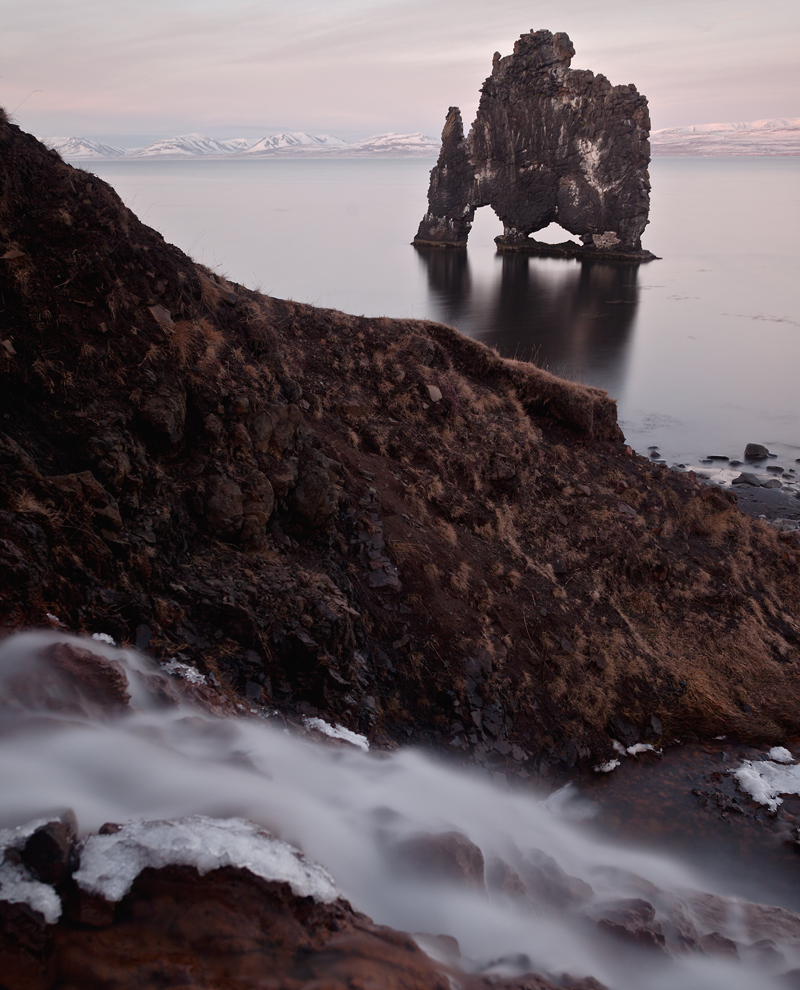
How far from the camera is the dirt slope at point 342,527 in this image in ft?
21.7

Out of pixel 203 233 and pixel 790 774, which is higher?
pixel 203 233

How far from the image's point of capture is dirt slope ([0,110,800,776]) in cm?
661

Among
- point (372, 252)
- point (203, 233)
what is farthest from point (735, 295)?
point (203, 233)

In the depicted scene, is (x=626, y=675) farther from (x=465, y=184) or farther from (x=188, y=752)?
(x=465, y=184)

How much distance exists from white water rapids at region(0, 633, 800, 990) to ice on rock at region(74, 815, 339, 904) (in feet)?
1.42

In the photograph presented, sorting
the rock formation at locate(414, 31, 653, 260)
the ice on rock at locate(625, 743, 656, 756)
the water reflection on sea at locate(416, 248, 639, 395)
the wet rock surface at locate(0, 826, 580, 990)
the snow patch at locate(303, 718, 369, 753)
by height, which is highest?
the rock formation at locate(414, 31, 653, 260)

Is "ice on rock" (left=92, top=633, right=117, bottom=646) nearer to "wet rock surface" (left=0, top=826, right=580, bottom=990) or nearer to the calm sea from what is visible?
"wet rock surface" (left=0, top=826, right=580, bottom=990)

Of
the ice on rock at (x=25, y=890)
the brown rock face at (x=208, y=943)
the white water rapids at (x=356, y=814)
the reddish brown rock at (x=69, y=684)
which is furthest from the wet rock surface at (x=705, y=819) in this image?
the ice on rock at (x=25, y=890)

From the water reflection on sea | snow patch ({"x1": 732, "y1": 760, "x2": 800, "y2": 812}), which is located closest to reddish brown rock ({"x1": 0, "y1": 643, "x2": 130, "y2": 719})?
snow patch ({"x1": 732, "y1": 760, "x2": 800, "y2": 812})

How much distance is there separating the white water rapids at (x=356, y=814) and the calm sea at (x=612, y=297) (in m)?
19.9

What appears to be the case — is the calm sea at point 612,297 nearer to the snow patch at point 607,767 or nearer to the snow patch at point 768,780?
the snow patch at point 768,780

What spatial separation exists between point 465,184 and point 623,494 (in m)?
70.5

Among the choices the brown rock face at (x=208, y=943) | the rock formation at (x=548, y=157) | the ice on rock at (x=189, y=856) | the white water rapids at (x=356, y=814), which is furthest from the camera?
the rock formation at (x=548, y=157)

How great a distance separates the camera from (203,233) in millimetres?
57781
